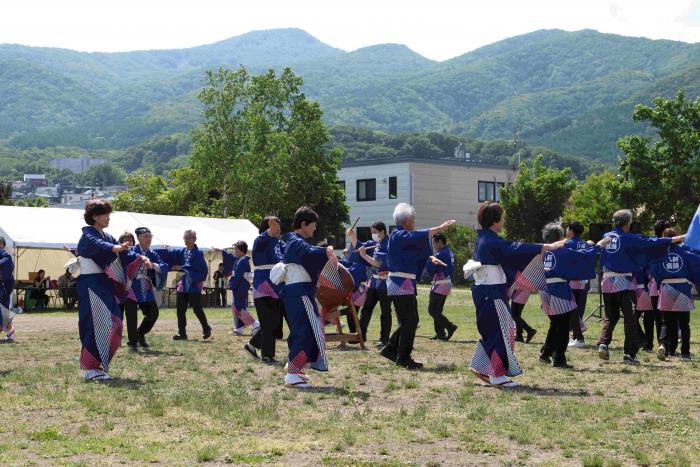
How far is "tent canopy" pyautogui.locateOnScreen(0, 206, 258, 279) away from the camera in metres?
28.1

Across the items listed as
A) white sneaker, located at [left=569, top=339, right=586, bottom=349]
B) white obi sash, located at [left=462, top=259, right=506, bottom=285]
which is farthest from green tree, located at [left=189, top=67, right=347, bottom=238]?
white obi sash, located at [left=462, top=259, right=506, bottom=285]

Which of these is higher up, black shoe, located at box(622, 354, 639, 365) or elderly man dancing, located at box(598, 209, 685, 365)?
elderly man dancing, located at box(598, 209, 685, 365)

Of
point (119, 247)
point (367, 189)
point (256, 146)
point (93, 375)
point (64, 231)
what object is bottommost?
point (93, 375)

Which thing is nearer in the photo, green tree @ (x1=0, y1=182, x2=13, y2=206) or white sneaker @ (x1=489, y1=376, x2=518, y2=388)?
white sneaker @ (x1=489, y1=376, x2=518, y2=388)

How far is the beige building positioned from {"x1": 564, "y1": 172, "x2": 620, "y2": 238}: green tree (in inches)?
211

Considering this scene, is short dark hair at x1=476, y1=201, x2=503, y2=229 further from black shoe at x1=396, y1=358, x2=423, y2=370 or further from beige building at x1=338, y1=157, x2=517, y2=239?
beige building at x1=338, y1=157, x2=517, y2=239

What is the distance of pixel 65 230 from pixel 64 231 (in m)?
0.08

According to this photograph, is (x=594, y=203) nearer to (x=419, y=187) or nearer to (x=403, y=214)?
(x=419, y=187)

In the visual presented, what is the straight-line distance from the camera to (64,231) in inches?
1149

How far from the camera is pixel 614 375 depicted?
36.3 ft

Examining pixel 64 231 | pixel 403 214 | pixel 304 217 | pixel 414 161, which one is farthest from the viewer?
pixel 414 161

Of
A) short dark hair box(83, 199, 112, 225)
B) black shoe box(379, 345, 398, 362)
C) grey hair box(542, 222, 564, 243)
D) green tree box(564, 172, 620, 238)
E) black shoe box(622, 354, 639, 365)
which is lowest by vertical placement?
black shoe box(622, 354, 639, 365)

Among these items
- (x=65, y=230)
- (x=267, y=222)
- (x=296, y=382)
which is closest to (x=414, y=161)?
(x=65, y=230)

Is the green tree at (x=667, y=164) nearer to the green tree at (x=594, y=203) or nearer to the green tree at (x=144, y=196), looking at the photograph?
the green tree at (x=594, y=203)
